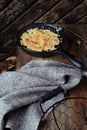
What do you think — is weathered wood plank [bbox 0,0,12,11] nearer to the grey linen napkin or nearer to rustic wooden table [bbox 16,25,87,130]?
rustic wooden table [bbox 16,25,87,130]

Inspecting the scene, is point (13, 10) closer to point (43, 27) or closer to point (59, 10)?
point (59, 10)

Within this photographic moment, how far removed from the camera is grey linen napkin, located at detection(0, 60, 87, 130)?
999mm

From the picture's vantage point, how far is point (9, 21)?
1999mm

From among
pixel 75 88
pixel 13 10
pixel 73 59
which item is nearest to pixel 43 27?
pixel 73 59

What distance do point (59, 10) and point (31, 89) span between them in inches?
39.4

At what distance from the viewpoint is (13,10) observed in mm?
1924

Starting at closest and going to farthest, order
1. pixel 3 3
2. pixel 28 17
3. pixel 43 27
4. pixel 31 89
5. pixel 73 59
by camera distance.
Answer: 1. pixel 31 89
2. pixel 73 59
3. pixel 43 27
4. pixel 3 3
5. pixel 28 17

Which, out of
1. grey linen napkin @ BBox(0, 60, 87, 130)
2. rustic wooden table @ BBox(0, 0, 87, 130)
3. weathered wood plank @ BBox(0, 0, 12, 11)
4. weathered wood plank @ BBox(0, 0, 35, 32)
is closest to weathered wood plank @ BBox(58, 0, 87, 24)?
rustic wooden table @ BBox(0, 0, 87, 130)

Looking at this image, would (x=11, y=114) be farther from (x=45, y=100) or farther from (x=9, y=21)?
(x=9, y=21)

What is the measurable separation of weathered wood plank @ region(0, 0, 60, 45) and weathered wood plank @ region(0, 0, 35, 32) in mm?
34

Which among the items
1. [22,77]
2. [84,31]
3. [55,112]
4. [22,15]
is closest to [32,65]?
[22,77]

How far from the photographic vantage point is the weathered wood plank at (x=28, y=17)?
1.92 meters

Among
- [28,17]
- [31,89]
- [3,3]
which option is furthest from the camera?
[28,17]

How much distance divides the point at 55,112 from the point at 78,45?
0.47 meters
